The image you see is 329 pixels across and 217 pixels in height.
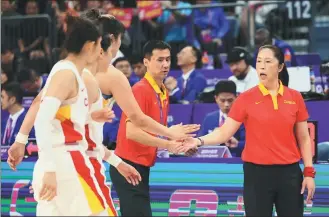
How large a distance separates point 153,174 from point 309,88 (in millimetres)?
2771

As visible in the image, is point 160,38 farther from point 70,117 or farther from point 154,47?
point 70,117

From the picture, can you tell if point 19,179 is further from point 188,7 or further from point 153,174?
point 188,7

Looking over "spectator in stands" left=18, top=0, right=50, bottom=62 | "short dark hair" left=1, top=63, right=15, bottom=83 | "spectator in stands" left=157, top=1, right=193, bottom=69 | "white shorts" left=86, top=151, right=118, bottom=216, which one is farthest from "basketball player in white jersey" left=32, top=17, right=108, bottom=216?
"spectator in stands" left=18, top=0, right=50, bottom=62

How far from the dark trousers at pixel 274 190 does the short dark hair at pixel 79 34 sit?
2.10m

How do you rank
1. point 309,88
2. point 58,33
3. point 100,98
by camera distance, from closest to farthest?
point 100,98, point 309,88, point 58,33

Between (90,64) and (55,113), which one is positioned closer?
(55,113)

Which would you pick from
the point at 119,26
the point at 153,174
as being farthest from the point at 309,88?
the point at 119,26

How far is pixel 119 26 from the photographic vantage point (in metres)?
7.12

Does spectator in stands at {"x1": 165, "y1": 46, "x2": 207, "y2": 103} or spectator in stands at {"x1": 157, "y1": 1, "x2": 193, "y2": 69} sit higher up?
spectator in stands at {"x1": 157, "y1": 1, "x2": 193, "y2": 69}

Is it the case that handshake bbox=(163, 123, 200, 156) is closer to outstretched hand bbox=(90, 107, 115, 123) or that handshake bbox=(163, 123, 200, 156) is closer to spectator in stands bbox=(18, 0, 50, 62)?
outstretched hand bbox=(90, 107, 115, 123)

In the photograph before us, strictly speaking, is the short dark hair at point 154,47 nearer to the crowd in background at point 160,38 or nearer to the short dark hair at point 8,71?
the crowd in background at point 160,38

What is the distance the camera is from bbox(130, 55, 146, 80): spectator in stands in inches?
536

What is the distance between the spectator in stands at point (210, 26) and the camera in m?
15.6

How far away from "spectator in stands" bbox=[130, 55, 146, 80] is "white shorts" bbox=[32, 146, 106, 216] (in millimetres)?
7730
